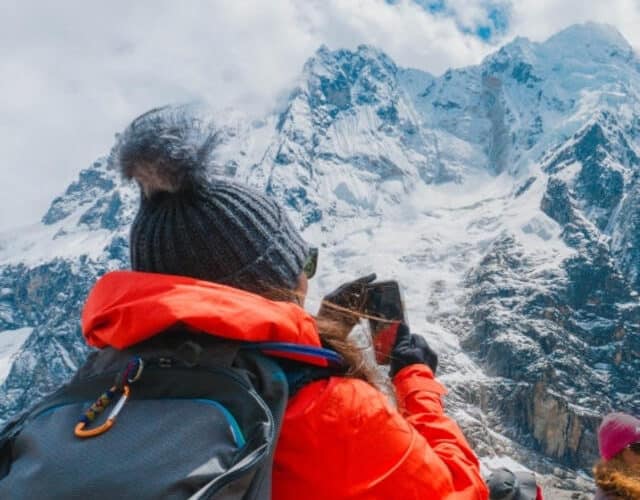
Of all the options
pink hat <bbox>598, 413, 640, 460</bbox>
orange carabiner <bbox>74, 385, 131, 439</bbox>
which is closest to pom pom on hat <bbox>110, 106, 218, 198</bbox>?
orange carabiner <bbox>74, 385, 131, 439</bbox>

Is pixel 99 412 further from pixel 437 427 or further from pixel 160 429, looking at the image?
pixel 437 427

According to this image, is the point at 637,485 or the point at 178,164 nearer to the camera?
the point at 178,164

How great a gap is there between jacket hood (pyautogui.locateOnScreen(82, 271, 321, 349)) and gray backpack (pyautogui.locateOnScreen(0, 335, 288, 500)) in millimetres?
91

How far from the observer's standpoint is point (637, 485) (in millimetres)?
4449

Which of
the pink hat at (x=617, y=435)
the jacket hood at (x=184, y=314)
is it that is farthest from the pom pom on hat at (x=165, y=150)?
the pink hat at (x=617, y=435)

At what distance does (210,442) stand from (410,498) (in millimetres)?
791

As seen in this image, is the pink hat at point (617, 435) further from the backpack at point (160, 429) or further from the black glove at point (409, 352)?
the backpack at point (160, 429)

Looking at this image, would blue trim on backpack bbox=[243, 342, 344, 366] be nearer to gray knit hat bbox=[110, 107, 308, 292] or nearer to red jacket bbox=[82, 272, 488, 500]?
red jacket bbox=[82, 272, 488, 500]

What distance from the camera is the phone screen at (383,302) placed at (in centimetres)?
343

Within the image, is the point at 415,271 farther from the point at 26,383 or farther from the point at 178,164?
the point at 178,164

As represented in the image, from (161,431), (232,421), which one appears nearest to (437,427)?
(232,421)

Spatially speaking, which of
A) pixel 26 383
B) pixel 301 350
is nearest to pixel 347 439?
pixel 301 350

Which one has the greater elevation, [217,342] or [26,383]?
[217,342]

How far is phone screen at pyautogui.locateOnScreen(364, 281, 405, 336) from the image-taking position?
343 centimetres
